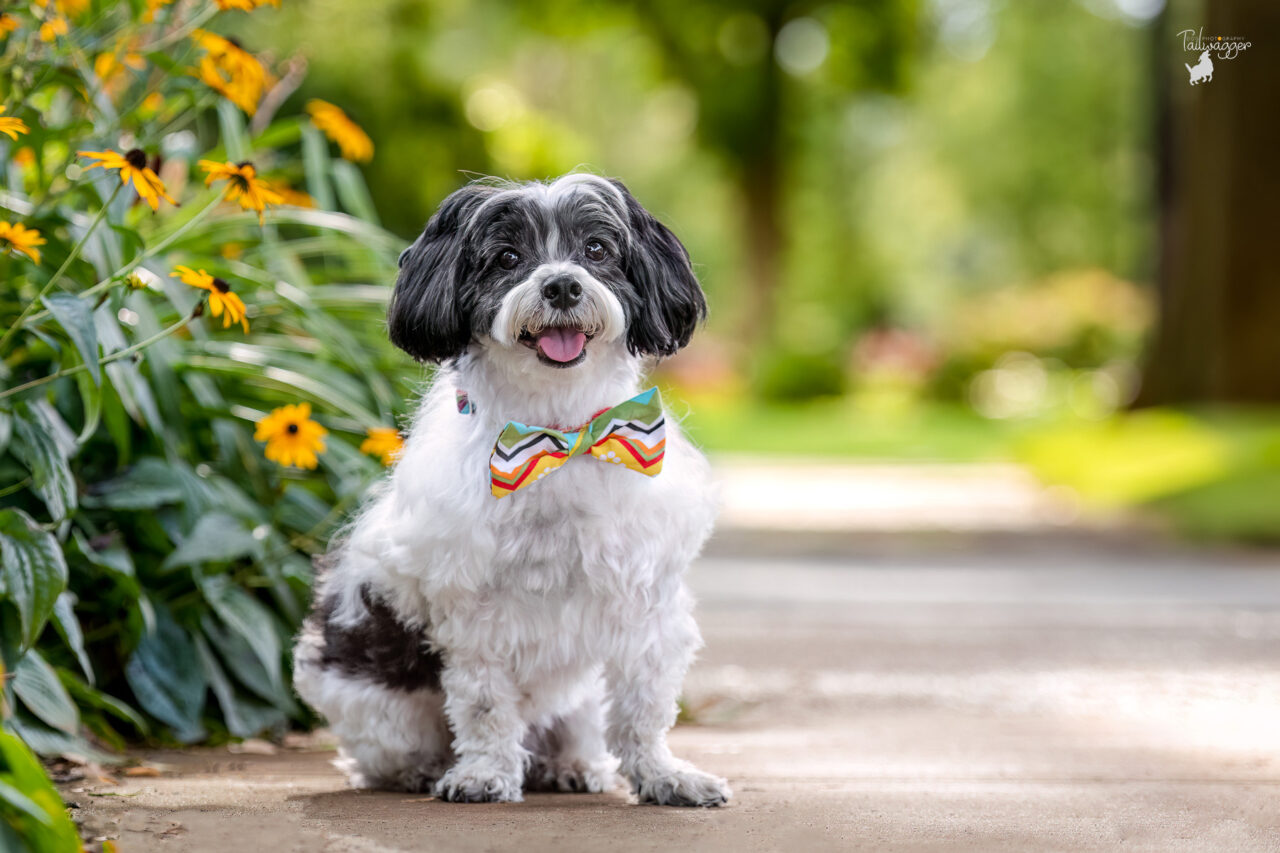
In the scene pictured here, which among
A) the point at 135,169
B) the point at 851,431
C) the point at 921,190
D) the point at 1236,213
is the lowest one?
the point at 135,169

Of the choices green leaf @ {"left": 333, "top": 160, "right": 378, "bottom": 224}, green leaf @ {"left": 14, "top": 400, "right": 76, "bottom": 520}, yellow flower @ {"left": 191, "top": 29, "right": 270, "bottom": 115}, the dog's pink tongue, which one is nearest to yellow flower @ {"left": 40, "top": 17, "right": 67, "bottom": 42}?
yellow flower @ {"left": 191, "top": 29, "right": 270, "bottom": 115}

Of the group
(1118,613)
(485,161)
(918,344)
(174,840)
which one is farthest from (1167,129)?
(174,840)

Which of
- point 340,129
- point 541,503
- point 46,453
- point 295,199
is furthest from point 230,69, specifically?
point 541,503

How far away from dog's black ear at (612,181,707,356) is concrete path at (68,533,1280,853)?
1.03 m

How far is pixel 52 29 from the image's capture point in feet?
13.1

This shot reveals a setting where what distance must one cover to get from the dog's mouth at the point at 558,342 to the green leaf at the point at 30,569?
1.26 m

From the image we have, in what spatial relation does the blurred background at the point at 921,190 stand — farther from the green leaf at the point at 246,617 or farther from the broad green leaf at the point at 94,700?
the broad green leaf at the point at 94,700

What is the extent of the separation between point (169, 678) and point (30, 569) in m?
0.85

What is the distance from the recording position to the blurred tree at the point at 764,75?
28812 millimetres

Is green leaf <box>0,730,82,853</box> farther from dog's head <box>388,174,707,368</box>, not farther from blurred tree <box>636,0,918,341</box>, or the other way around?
blurred tree <box>636,0,918,341</box>

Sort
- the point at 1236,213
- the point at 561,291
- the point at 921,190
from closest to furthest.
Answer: the point at 561,291
the point at 1236,213
the point at 921,190

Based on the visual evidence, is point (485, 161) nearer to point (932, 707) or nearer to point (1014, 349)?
point (932, 707)

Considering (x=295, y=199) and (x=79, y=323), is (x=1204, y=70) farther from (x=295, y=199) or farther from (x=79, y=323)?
(x=79, y=323)

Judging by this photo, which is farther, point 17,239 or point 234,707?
point 234,707
